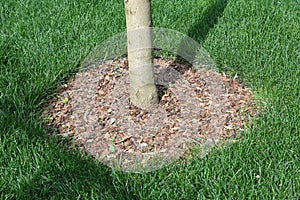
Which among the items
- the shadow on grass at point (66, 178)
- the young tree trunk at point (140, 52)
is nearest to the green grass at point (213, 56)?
the shadow on grass at point (66, 178)

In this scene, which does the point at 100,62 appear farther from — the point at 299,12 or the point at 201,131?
the point at 299,12

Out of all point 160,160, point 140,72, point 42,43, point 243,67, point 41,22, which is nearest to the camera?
point 160,160

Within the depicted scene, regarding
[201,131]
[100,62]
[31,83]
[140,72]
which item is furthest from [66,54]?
[201,131]

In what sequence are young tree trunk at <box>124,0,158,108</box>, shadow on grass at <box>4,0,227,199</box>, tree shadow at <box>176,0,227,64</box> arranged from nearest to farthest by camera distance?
1. shadow on grass at <box>4,0,227,199</box>
2. young tree trunk at <box>124,0,158,108</box>
3. tree shadow at <box>176,0,227,64</box>

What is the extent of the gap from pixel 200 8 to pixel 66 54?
1.31 metres

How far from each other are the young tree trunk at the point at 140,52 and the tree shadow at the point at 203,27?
71 centimetres

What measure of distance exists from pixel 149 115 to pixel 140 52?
41 centimetres

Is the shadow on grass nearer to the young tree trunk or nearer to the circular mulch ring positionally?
the circular mulch ring

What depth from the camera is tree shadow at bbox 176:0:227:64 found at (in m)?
3.39

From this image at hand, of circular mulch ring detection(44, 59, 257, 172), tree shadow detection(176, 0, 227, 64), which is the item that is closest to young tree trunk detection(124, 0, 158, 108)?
circular mulch ring detection(44, 59, 257, 172)

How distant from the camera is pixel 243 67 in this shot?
321cm

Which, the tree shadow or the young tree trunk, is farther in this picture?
the tree shadow

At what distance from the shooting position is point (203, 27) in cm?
369

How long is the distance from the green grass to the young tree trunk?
1.71 feet
